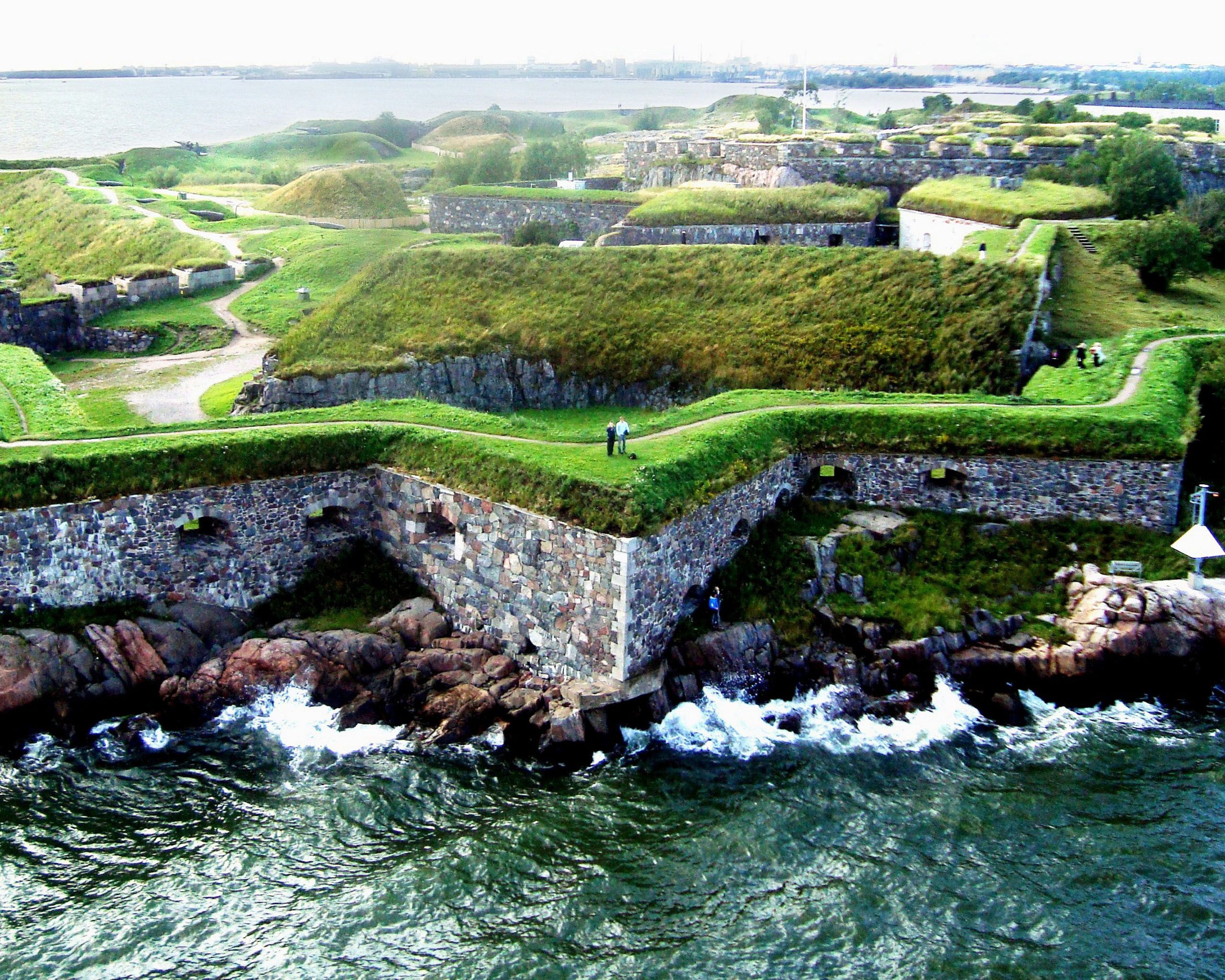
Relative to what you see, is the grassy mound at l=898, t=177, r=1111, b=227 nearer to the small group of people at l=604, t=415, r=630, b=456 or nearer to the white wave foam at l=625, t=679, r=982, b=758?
the small group of people at l=604, t=415, r=630, b=456

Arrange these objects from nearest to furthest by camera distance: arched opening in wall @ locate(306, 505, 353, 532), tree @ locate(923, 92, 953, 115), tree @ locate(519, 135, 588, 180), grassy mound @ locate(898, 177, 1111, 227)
Result: 1. arched opening in wall @ locate(306, 505, 353, 532)
2. grassy mound @ locate(898, 177, 1111, 227)
3. tree @ locate(519, 135, 588, 180)
4. tree @ locate(923, 92, 953, 115)

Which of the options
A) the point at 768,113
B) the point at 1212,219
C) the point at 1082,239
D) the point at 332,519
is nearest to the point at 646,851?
the point at 332,519

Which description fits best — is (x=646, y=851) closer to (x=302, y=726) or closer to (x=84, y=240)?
(x=302, y=726)

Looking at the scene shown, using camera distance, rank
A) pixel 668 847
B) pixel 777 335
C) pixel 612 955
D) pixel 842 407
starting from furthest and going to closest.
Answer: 1. pixel 777 335
2. pixel 842 407
3. pixel 668 847
4. pixel 612 955

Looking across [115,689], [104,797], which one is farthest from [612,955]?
[115,689]

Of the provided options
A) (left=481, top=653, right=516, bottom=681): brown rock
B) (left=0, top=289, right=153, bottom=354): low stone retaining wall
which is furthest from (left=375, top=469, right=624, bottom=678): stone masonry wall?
(left=0, top=289, right=153, bottom=354): low stone retaining wall

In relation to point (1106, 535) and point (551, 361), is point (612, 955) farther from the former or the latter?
point (551, 361)
